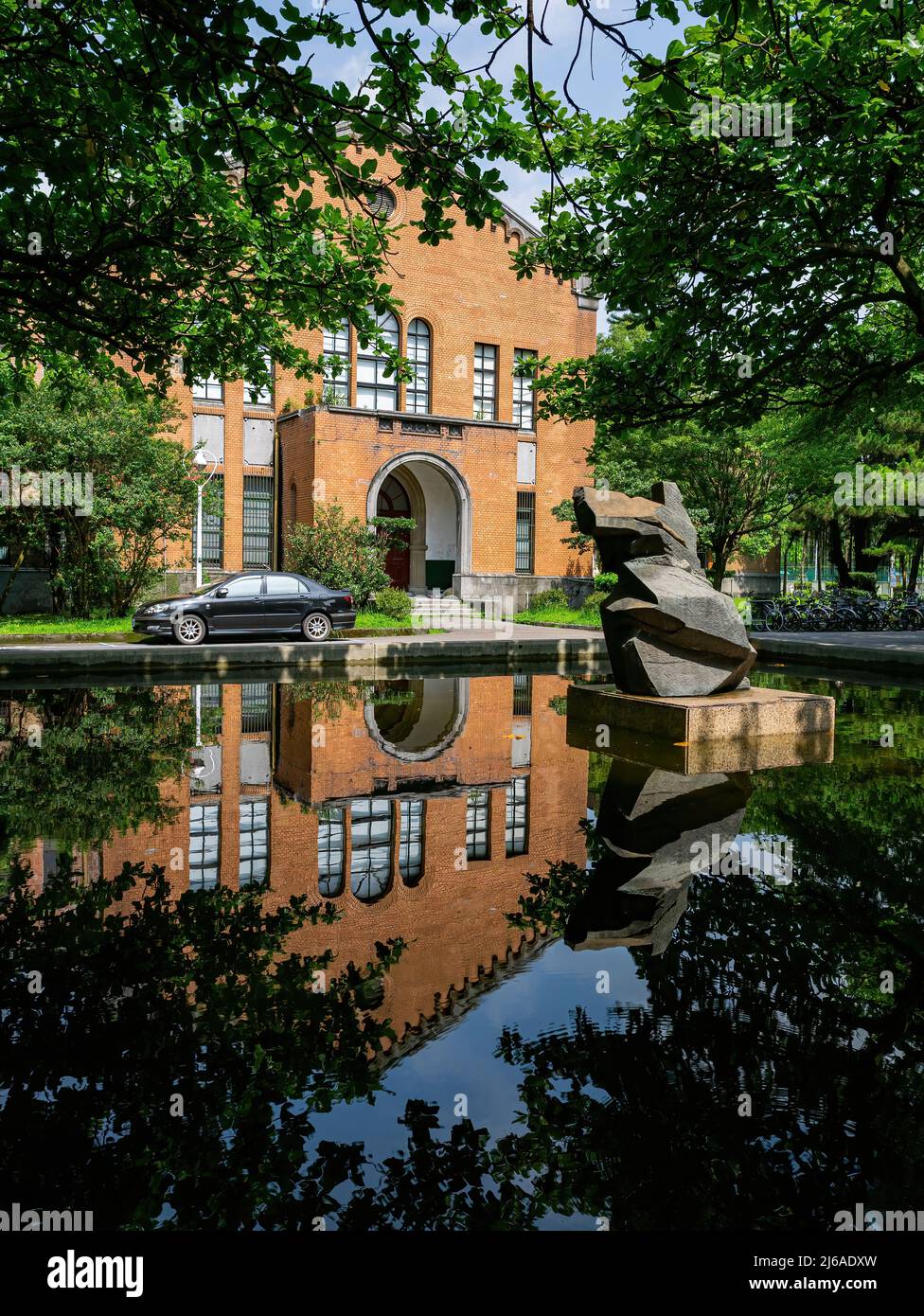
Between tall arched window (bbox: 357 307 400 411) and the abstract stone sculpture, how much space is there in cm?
2112

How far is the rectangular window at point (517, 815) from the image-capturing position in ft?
16.3

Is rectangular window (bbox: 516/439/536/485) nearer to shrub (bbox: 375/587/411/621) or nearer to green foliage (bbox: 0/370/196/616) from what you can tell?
shrub (bbox: 375/587/411/621)

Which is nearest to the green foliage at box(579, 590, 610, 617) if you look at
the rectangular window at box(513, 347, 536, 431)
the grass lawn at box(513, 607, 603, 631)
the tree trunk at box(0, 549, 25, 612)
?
the grass lawn at box(513, 607, 603, 631)

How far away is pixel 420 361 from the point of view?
96.7 ft

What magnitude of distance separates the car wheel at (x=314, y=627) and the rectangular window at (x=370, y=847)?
12.8 m

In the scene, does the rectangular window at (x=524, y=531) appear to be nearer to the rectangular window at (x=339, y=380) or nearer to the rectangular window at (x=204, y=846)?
the rectangular window at (x=339, y=380)

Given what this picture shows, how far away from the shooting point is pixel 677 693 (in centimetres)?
806

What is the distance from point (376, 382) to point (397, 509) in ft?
15.0

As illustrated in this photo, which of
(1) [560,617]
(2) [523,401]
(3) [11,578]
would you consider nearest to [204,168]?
(3) [11,578]

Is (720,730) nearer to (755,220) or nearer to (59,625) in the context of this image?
(755,220)

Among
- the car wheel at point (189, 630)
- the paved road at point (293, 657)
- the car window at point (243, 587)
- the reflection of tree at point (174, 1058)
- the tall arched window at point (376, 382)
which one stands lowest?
the reflection of tree at point (174, 1058)

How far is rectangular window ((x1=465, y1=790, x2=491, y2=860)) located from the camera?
4848 millimetres

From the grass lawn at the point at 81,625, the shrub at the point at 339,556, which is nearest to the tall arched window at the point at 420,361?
the shrub at the point at 339,556

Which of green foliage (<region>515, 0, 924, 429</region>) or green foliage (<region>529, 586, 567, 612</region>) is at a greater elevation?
green foliage (<region>515, 0, 924, 429</region>)
